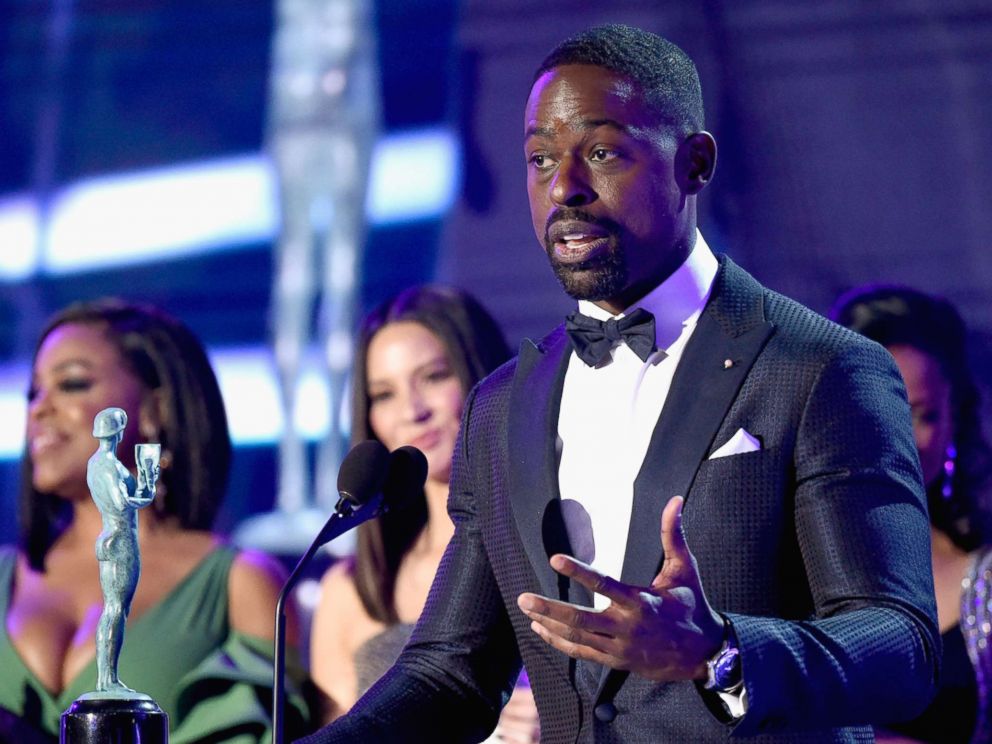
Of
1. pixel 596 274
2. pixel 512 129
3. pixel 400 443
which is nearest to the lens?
pixel 596 274

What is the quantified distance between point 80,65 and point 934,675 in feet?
11.9

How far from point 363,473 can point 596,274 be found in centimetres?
37

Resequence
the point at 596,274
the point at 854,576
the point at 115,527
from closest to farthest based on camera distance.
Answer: the point at 854,576 < the point at 596,274 < the point at 115,527

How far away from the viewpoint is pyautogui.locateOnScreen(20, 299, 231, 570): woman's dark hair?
11.9 ft

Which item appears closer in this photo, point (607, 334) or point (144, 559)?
point (607, 334)

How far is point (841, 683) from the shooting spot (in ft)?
4.81

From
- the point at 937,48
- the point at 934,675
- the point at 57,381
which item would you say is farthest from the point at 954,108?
the point at 934,675

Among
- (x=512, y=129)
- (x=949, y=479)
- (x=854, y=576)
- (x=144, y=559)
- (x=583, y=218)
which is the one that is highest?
(x=512, y=129)

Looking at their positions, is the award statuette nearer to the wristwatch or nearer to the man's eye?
the man's eye

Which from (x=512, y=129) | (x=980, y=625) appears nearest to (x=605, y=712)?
(x=980, y=625)

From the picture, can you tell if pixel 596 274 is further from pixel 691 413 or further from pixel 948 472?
pixel 948 472

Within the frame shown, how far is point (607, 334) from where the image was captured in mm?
1879

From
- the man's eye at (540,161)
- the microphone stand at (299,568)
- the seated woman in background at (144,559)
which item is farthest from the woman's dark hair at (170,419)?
the man's eye at (540,161)

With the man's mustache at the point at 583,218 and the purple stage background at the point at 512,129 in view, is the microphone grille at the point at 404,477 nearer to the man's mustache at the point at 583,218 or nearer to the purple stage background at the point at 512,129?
the man's mustache at the point at 583,218
